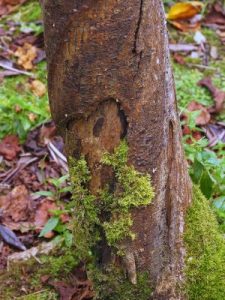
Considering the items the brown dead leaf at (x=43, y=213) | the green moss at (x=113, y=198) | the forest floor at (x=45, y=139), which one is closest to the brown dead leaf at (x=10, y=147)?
the forest floor at (x=45, y=139)

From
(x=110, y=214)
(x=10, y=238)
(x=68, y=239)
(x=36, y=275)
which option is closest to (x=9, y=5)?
(x=10, y=238)

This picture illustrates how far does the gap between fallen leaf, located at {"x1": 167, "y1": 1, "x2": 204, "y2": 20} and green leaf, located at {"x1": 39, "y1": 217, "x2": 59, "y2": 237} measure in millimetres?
2467

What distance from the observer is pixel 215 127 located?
3900 millimetres

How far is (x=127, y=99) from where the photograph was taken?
2000 mm

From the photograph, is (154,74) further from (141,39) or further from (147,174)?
(147,174)

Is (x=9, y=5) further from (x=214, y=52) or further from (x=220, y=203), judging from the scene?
(x=220, y=203)

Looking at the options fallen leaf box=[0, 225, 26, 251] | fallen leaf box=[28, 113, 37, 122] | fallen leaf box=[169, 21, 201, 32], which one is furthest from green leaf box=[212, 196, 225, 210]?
fallen leaf box=[169, 21, 201, 32]

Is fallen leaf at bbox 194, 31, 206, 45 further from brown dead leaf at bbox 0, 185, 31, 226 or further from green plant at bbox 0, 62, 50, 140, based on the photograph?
brown dead leaf at bbox 0, 185, 31, 226

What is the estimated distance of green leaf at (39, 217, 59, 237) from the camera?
295 cm

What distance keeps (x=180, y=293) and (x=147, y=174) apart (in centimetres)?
60

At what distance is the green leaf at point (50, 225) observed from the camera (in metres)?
2.95

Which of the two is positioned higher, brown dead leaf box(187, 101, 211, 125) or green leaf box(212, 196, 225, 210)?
green leaf box(212, 196, 225, 210)

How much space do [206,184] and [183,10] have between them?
2373 millimetres

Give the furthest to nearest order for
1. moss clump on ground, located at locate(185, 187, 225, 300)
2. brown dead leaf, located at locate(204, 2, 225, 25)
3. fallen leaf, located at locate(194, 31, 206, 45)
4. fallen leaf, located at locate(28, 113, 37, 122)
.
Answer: brown dead leaf, located at locate(204, 2, 225, 25) → fallen leaf, located at locate(194, 31, 206, 45) → fallen leaf, located at locate(28, 113, 37, 122) → moss clump on ground, located at locate(185, 187, 225, 300)
